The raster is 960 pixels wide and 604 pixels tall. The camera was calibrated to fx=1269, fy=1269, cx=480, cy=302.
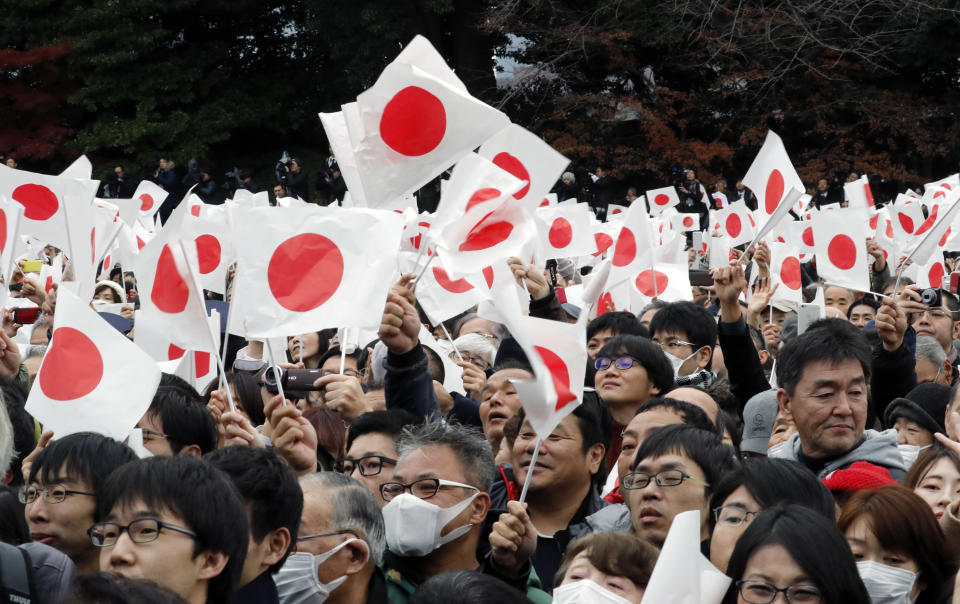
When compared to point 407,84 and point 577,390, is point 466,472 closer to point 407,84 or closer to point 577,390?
point 577,390

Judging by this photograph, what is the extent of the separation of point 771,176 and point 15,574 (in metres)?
5.08

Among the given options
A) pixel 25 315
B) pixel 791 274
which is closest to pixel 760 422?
pixel 791 274

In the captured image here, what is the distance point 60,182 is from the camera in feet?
23.0

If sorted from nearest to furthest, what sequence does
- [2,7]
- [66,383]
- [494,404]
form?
[66,383] → [494,404] → [2,7]

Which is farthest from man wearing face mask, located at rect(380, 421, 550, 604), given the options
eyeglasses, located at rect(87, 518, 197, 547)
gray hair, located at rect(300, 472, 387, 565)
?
eyeglasses, located at rect(87, 518, 197, 547)

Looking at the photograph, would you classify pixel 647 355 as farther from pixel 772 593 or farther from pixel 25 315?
pixel 25 315

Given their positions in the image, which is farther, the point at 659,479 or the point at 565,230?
the point at 565,230

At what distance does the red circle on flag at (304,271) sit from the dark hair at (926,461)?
173cm

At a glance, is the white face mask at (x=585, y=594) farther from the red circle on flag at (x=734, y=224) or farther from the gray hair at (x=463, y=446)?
the red circle on flag at (x=734, y=224)

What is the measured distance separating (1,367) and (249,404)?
95cm

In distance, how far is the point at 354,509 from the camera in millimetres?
3068

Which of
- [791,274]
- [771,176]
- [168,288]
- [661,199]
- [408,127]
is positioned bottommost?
[168,288]

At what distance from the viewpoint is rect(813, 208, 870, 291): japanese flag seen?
6535 millimetres

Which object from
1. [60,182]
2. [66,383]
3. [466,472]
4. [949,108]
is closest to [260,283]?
[66,383]
